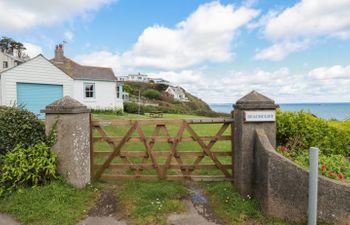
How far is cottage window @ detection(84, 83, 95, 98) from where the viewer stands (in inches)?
862

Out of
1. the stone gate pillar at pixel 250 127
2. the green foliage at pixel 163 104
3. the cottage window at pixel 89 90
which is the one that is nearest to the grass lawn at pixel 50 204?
the stone gate pillar at pixel 250 127

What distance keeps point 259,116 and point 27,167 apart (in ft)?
14.1

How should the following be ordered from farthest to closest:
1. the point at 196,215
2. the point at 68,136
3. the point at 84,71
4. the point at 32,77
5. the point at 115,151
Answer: the point at 84,71 < the point at 32,77 < the point at 115,151 < the point at 68,136 < the point at 196,215

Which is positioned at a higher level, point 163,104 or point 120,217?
point 163,104

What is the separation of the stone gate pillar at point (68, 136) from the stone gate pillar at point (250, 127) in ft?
10.1

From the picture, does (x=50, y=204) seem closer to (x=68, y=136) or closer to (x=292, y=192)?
(x=68, y=136)

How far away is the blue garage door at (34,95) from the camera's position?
15.6 metres

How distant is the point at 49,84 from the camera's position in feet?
55.2

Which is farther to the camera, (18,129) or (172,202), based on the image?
(18,129)

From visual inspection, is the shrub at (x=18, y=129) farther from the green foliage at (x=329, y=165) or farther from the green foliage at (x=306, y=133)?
the green foliage at (x=306, y=133)

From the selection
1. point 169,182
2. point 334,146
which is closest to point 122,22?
point 169,182

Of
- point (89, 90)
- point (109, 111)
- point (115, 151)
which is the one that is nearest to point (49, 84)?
point (89, 90)

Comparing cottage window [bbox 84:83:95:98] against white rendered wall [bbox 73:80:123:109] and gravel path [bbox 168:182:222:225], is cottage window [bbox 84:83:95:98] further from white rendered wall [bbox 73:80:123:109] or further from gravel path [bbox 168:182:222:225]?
gravel path [bbox 168:182:222:225]

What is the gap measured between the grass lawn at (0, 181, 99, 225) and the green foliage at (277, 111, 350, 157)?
433 cm
